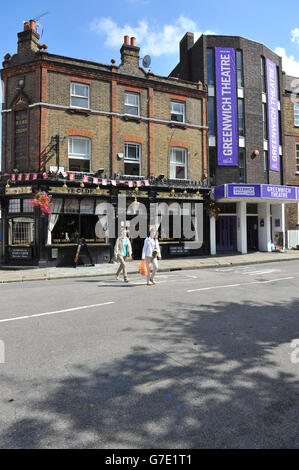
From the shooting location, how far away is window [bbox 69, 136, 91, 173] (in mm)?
16094

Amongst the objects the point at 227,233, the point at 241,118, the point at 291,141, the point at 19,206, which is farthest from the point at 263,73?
the point at 19,206

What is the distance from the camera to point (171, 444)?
2.17 metres

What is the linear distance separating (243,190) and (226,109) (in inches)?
247

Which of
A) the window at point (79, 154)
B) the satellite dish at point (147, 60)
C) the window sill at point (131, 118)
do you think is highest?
the satellite dish at point (147, 60)

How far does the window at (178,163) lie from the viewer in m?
18.7

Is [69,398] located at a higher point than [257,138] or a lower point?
lower

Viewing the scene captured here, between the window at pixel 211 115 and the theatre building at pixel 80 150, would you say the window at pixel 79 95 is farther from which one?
the window at pixel 211 115

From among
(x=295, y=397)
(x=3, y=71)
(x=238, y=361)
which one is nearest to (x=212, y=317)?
(x=238, y=361)

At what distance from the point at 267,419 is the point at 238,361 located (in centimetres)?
110

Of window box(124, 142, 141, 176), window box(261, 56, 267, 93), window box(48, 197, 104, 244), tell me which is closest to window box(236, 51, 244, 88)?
window box(261, 56, 267, 93)

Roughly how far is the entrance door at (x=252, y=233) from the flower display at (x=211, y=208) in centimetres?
387

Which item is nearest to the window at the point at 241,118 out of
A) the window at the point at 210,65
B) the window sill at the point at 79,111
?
the window at the point at 210,65

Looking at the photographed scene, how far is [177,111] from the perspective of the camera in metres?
19.1
